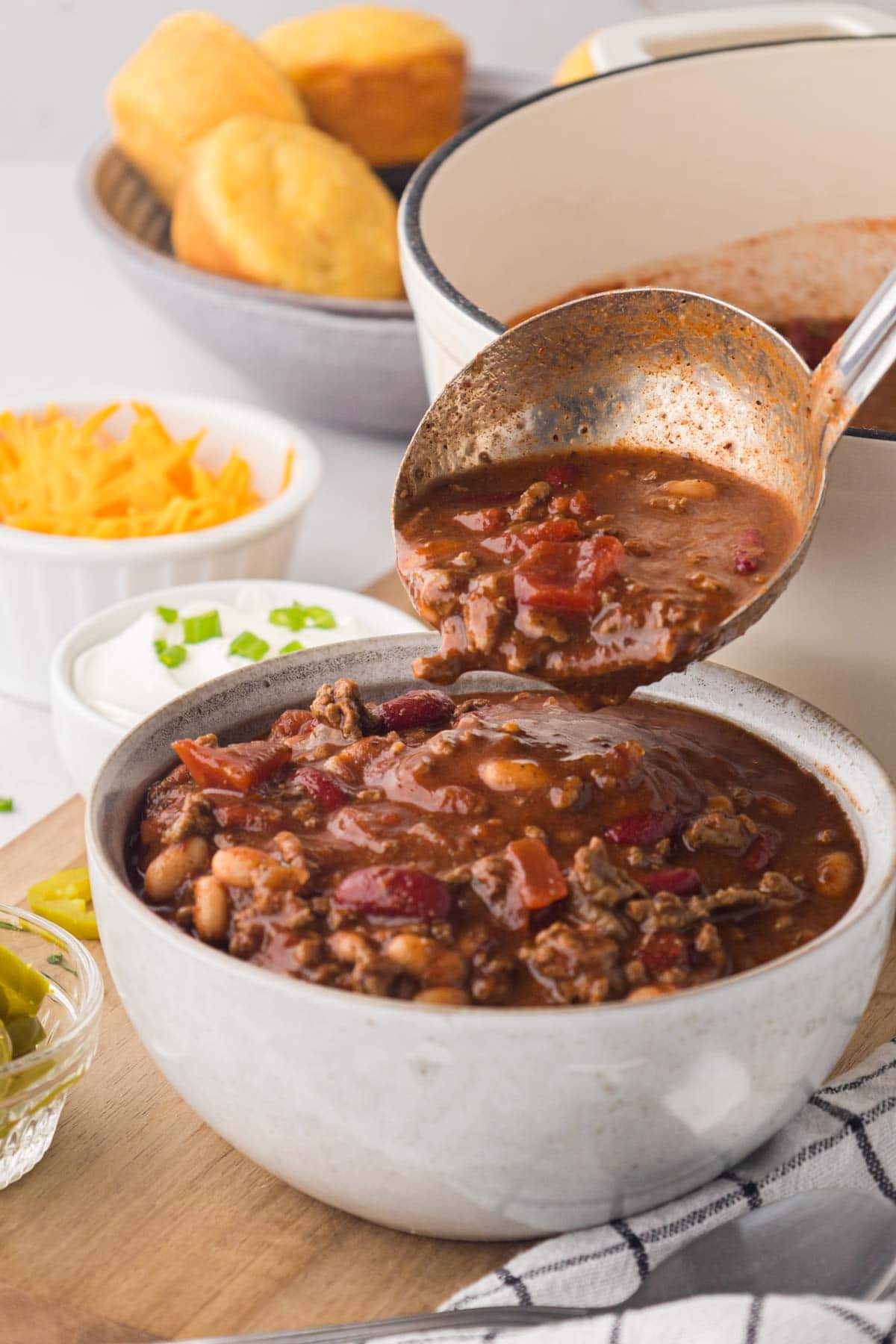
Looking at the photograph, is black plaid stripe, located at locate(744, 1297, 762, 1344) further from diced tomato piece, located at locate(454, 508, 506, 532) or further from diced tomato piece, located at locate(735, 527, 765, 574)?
diced tomato piece, located at locate(454, 508, 506, 532)

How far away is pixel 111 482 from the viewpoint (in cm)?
368

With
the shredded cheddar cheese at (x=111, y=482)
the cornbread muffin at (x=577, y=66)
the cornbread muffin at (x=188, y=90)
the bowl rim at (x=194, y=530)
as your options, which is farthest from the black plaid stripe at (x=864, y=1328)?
the cornbread muffin at (x=188, y=90)

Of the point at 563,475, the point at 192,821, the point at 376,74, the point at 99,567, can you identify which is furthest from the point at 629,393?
the point at 376,74

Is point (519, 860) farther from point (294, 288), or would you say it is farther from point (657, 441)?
point (294, 288)

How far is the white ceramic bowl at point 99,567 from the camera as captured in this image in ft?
11.3

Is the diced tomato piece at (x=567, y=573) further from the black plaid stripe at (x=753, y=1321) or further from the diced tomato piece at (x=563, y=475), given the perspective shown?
the black plaid stripe at (x=753, y=1321)

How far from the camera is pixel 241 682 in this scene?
2.41m

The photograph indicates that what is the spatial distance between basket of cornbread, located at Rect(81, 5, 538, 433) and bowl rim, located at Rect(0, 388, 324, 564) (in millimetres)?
257

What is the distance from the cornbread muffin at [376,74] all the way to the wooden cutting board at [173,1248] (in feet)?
11.1

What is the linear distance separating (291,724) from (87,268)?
13.2 ft

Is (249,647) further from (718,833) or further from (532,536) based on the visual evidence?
(718,833)

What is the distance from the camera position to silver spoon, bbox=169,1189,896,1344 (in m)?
1.81

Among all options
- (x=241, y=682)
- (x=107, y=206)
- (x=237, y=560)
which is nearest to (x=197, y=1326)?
(x=241, y=682)

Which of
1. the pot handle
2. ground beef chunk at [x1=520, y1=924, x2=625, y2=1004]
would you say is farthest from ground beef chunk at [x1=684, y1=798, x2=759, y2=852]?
the pot handle
